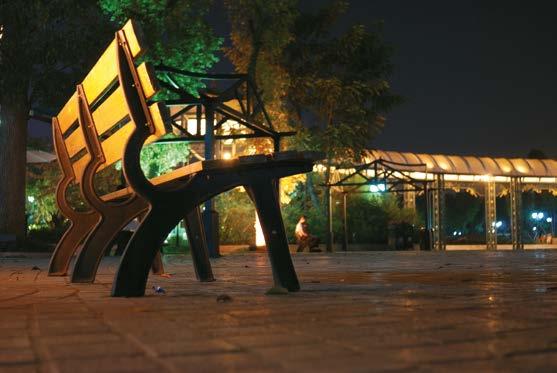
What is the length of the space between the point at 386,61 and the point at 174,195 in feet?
91.8

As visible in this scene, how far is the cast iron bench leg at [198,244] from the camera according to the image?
627 centimetres

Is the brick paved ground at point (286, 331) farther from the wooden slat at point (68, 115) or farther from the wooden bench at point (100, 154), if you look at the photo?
the wooden slat at point (68, 115)

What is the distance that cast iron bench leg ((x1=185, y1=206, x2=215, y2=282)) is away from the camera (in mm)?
6266

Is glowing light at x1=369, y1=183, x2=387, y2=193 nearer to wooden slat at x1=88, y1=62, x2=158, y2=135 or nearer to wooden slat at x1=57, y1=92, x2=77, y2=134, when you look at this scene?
wooden slat at x1=57, y1=92, x2=77, y2=134

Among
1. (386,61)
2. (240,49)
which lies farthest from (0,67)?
(386,61)

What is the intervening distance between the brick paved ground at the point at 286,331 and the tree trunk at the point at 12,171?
1183 centimetres

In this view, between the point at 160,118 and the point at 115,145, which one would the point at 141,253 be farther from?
the point at 115,145

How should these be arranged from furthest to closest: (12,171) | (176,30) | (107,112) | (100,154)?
(176,30)
(12,171)
(100,154)
(107,112)

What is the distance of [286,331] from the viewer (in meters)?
3.17

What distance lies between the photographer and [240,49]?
28.3 metres

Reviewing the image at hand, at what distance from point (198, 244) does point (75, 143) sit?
187cm

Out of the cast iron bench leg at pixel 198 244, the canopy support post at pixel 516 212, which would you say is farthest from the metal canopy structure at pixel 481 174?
the cast iron bench leg at pixel 198 244

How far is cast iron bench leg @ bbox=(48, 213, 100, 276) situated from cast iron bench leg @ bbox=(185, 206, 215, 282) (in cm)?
165

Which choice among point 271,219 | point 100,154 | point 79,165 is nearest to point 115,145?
Result: point 100,154
